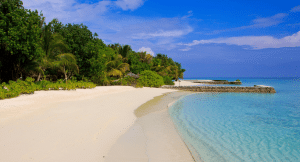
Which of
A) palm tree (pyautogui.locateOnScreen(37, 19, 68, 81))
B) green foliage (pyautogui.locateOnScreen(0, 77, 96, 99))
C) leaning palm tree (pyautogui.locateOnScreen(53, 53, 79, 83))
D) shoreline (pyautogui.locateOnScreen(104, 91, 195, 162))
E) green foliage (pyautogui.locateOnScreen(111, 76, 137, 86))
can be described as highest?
palm tree (pyautogui.locateOnScreen(37, 19, 68, 81))

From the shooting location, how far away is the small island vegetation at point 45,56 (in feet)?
34.9

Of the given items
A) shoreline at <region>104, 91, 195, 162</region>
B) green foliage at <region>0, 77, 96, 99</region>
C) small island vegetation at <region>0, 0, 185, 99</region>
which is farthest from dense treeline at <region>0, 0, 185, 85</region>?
shoreline at <region>104, 91, 195, 162</region>

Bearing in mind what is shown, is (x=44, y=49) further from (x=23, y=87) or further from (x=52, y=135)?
(x=52, y=135)

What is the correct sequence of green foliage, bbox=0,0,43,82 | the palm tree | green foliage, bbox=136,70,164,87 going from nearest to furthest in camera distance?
green foliage, bbox=0,0,43,82 → the palm tree → green foliage, bbox=136,70,164,87

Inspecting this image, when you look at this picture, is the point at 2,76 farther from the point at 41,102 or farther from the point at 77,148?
the point at 77,148

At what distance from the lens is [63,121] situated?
19.1ft

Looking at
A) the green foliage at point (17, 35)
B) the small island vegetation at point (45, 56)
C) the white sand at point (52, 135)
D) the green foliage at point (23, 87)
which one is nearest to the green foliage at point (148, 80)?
the small island vegetation at point (45, 56)

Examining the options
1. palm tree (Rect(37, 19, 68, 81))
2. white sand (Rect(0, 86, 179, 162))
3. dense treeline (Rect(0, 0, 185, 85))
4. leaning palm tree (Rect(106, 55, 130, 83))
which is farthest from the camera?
leaning palm tree (Rect(106, 55, 130, 83))

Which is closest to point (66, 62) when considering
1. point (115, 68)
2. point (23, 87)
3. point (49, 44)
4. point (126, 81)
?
point (49, 44)

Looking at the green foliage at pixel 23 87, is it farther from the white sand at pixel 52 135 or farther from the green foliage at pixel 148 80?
the green foliage at pixel 148 80

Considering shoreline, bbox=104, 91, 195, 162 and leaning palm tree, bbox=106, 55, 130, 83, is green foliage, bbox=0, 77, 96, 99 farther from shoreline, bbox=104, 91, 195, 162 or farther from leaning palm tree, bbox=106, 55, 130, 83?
leaning palm tree, bbox=106, 55, 130, 83

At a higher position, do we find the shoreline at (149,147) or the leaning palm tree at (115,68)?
the leaning palm tree at (115,68)

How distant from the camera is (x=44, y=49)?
50.7ft

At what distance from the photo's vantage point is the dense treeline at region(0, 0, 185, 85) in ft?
35.6
